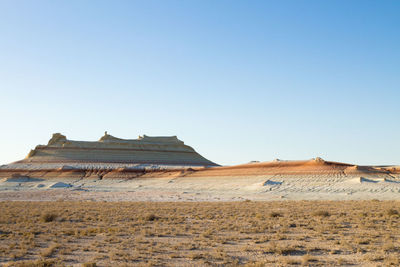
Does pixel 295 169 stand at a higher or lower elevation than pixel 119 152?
lower

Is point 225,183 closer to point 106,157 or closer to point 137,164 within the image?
point 137,164

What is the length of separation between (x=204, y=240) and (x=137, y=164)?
3024 inches

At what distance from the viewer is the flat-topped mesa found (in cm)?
9362

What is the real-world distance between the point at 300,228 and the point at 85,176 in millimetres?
66697

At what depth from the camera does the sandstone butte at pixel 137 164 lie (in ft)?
181

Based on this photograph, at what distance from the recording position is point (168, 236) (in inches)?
589

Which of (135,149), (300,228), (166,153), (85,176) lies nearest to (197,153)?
(166,153)

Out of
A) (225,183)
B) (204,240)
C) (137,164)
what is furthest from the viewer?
(137,164)

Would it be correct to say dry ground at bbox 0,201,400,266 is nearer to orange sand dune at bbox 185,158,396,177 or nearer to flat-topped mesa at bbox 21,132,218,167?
orange sand dune at bbox 185,158,396,177

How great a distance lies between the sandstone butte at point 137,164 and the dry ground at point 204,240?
35058 millimetres

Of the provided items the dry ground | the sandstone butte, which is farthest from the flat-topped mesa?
the dry ground

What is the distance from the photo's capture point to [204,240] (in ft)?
44.6

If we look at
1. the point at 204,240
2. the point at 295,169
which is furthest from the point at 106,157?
the point at 204,240

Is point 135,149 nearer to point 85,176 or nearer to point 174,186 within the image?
point 85,176
